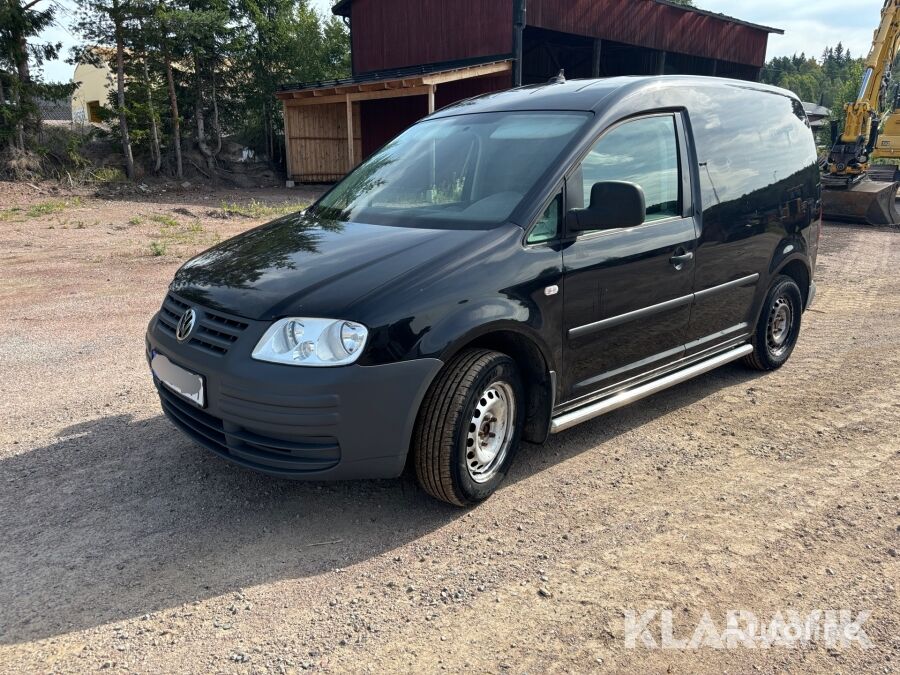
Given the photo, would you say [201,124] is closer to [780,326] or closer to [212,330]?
[780,326]

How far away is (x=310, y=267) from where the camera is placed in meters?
3.18

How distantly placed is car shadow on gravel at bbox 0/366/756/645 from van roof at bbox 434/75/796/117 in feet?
6.44

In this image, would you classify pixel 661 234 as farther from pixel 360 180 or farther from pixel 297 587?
pixel 297 587

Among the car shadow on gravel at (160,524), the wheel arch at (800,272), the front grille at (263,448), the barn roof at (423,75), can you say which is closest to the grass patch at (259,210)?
the barn roof at (423,75)

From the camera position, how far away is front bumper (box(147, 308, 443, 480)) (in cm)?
278

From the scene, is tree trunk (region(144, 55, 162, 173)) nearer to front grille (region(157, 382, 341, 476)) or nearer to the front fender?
front grille (region(157, 382, 341, 476))

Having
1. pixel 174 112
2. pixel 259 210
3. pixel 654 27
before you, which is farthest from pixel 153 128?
pixel 654 27

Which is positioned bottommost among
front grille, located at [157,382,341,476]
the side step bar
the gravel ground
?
the gravel ground

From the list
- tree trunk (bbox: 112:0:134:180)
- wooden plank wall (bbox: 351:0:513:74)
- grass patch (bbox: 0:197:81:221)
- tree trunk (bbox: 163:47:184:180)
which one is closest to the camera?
grass patch (bbox: 0:197:81:221)

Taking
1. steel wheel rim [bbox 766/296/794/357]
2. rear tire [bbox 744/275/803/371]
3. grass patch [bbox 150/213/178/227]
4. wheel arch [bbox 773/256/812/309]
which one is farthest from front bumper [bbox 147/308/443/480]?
grass patch [bbox 150/213/178/227]

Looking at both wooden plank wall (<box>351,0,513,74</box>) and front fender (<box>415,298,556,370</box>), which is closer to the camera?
front fender (<box>415,298,556,370</box>)

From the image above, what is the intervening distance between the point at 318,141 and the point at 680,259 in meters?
20.9

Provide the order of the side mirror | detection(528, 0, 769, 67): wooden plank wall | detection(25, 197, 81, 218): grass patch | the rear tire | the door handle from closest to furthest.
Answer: the side mirror, the door handle, the rear tire, detection(25, 197, 81, 218): grass patch, detection(528, 0, 769, 67): wooden plank wall

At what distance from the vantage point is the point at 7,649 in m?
2.40
